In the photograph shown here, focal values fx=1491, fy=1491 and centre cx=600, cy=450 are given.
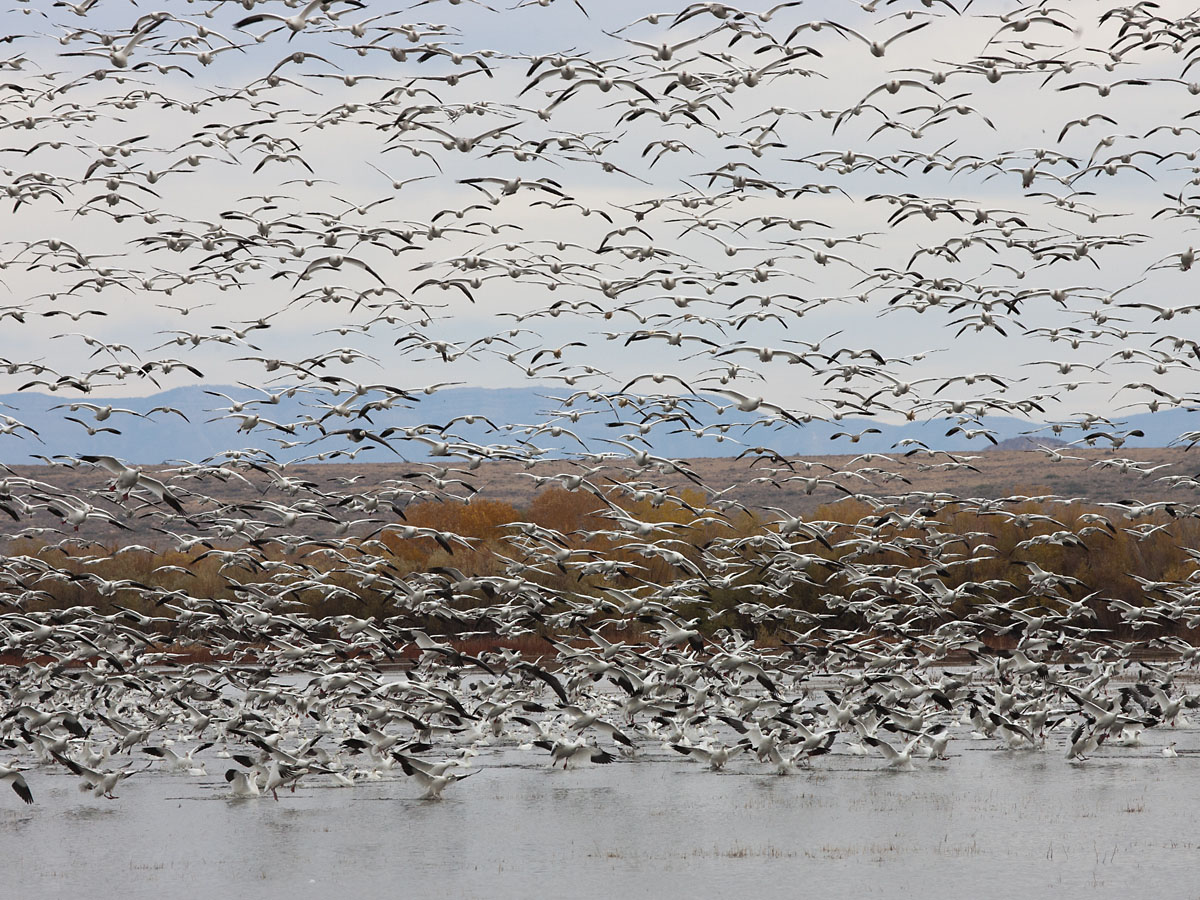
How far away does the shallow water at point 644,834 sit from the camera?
1756cm

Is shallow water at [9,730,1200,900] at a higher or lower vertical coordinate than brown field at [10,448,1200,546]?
lower

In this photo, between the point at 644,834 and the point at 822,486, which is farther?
the point at 822,486

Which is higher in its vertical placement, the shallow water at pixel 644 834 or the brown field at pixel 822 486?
the brown field at pixel 822 486

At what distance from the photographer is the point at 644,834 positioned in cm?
2033

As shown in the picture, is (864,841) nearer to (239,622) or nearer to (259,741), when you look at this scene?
(259,741)

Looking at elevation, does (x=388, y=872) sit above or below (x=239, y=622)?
below

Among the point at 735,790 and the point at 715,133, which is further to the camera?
the point at 715,133

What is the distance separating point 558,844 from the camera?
19.7m

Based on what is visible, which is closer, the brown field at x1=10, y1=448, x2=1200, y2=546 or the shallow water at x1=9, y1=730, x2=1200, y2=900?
the shallow water at x1=9, y1=730, x2=1200, y2=900

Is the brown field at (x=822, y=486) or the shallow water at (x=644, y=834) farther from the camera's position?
the brown field at (x=822, y=486)

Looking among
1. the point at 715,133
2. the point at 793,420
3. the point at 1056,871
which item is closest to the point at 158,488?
the point at 1056,871

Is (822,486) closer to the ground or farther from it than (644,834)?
farther from it

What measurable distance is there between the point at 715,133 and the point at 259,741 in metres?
15.7

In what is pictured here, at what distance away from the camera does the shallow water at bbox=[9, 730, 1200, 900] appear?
17.6 m
